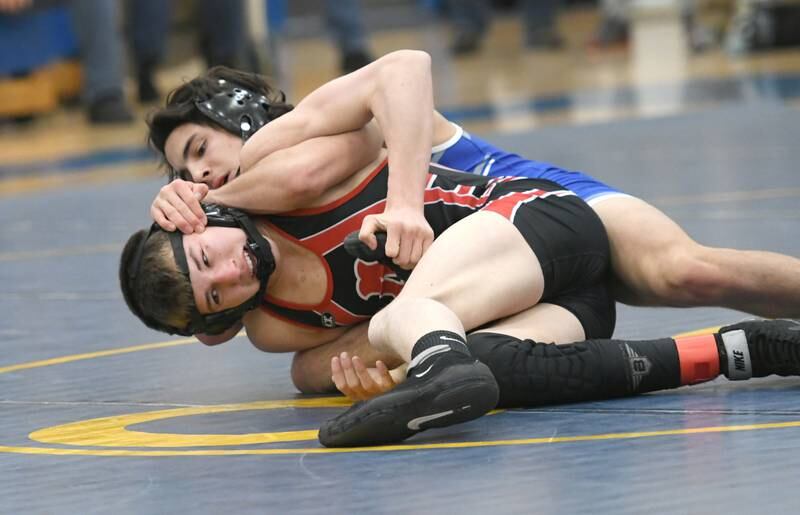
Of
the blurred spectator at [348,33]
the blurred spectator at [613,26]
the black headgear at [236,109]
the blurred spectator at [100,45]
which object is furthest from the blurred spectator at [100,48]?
the black headgear at [236,109]

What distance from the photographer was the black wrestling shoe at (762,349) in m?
2.77

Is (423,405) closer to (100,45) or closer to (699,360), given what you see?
(699,360)

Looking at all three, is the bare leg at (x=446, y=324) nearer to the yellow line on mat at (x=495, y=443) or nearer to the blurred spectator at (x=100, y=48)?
the yellow line on mat at (x=495, y=443)

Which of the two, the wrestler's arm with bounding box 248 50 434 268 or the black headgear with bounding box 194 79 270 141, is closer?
the wrestler's arm with bounding box 248 50 434 268

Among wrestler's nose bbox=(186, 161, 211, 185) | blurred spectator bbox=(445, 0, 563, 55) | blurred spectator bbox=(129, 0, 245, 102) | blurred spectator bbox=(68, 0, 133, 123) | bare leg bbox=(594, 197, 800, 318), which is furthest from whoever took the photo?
blurred spectator bbox=(445, 0, 563, 55)

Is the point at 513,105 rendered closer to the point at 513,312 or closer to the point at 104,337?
the point at 104,337

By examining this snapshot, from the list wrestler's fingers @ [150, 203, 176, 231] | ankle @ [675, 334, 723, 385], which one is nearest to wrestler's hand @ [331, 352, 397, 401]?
wrestler's fingers @ [150, 203, 176, 231]

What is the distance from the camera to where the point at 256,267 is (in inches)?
116

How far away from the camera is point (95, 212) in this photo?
20.6 feet

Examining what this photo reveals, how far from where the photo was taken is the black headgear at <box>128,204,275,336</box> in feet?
9.66

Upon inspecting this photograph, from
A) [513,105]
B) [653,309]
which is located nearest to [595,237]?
[653,309]

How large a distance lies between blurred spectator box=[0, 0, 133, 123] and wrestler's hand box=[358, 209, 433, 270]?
20.0ft

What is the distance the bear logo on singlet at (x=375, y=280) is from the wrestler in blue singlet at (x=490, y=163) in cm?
46

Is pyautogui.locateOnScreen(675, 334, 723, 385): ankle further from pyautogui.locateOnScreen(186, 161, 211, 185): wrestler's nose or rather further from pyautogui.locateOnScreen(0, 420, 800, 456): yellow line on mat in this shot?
pyautogui.locateOnScreen(186, 161, 211, 185): wrestler's nose
